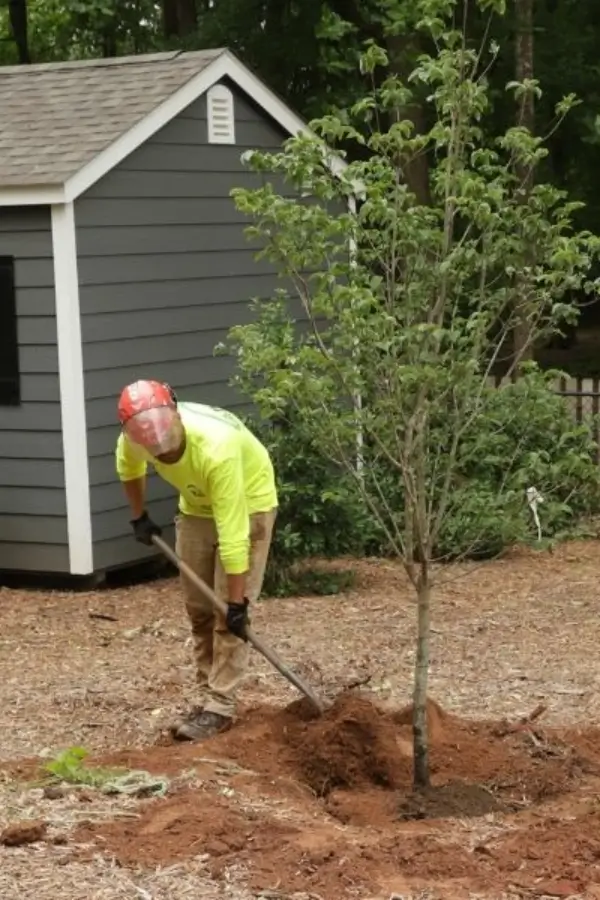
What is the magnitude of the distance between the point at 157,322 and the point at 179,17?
37.6ft

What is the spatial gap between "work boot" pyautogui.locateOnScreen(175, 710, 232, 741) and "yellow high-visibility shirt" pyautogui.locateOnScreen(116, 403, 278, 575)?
781 millimetres

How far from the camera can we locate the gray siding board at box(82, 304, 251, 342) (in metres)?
10.6

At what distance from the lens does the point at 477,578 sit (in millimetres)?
11039

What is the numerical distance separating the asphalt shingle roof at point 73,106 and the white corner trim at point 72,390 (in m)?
0.40

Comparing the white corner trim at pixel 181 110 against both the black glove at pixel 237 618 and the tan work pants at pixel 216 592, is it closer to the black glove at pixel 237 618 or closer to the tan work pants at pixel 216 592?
the tan work pants at pixel 216 592

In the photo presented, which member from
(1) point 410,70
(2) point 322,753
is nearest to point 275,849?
(2) point 322,753

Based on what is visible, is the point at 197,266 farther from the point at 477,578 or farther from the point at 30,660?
the point at 30,660

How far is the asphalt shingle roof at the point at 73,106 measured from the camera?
10.5m

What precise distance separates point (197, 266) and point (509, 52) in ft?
29.3

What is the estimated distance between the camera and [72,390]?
410 inches

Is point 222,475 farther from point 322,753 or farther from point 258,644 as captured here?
point 322,753

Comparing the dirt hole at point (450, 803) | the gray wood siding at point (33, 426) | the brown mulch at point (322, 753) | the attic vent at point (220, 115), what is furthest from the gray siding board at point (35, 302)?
the dirt hole at point (450, 803)

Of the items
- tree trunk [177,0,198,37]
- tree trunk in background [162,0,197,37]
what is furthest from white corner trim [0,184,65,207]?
tree trunk [177,0,198,37]

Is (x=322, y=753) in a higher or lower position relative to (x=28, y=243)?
lower
